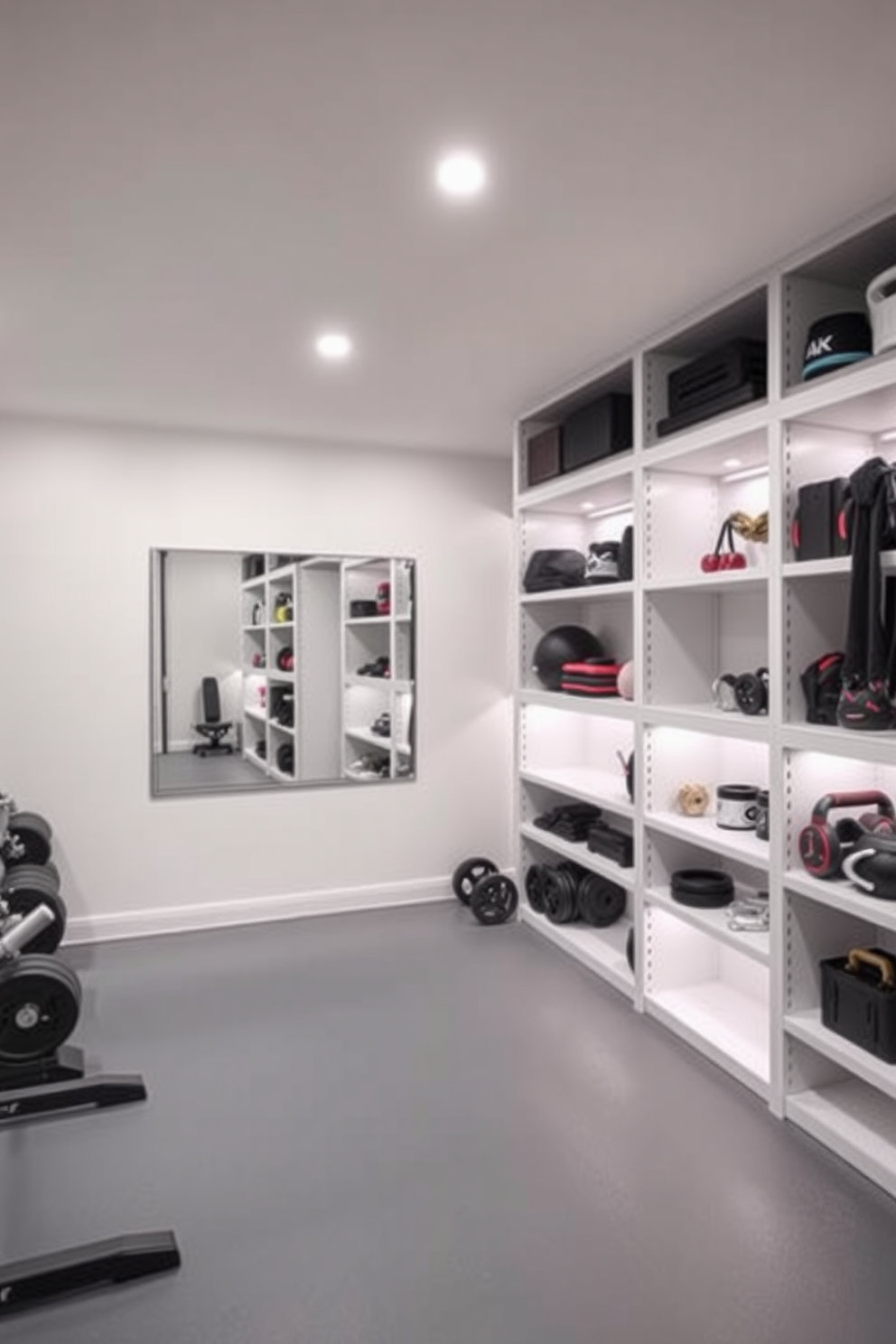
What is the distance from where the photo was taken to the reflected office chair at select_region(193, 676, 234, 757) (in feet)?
13.8

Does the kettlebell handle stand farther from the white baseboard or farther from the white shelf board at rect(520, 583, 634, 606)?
the white baseboard

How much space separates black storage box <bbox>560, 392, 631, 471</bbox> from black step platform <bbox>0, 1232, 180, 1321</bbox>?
10.1 feet

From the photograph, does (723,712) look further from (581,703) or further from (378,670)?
(378,670)

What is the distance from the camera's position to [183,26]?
1480 mm

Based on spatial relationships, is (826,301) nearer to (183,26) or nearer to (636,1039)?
(183,26)

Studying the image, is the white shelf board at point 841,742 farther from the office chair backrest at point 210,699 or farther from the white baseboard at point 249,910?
the office chair backrest at point 210,699

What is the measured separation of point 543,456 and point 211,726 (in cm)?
218

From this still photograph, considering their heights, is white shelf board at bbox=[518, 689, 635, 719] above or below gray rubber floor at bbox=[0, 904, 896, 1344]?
above

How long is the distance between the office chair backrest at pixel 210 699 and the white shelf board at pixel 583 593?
1.66m

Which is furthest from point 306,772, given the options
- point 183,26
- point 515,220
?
point 183,26

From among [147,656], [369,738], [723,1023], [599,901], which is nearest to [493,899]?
[599,901]

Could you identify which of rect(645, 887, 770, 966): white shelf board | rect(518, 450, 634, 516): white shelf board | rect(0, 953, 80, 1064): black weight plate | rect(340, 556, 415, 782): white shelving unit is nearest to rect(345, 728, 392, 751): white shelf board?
rect(340, 556, 415, 782): white shelving unit

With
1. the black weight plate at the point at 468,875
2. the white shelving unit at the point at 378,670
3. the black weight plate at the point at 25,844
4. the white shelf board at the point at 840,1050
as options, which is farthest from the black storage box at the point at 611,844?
the black weight plate at the point at 25,844

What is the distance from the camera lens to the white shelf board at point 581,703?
3.36 meters
